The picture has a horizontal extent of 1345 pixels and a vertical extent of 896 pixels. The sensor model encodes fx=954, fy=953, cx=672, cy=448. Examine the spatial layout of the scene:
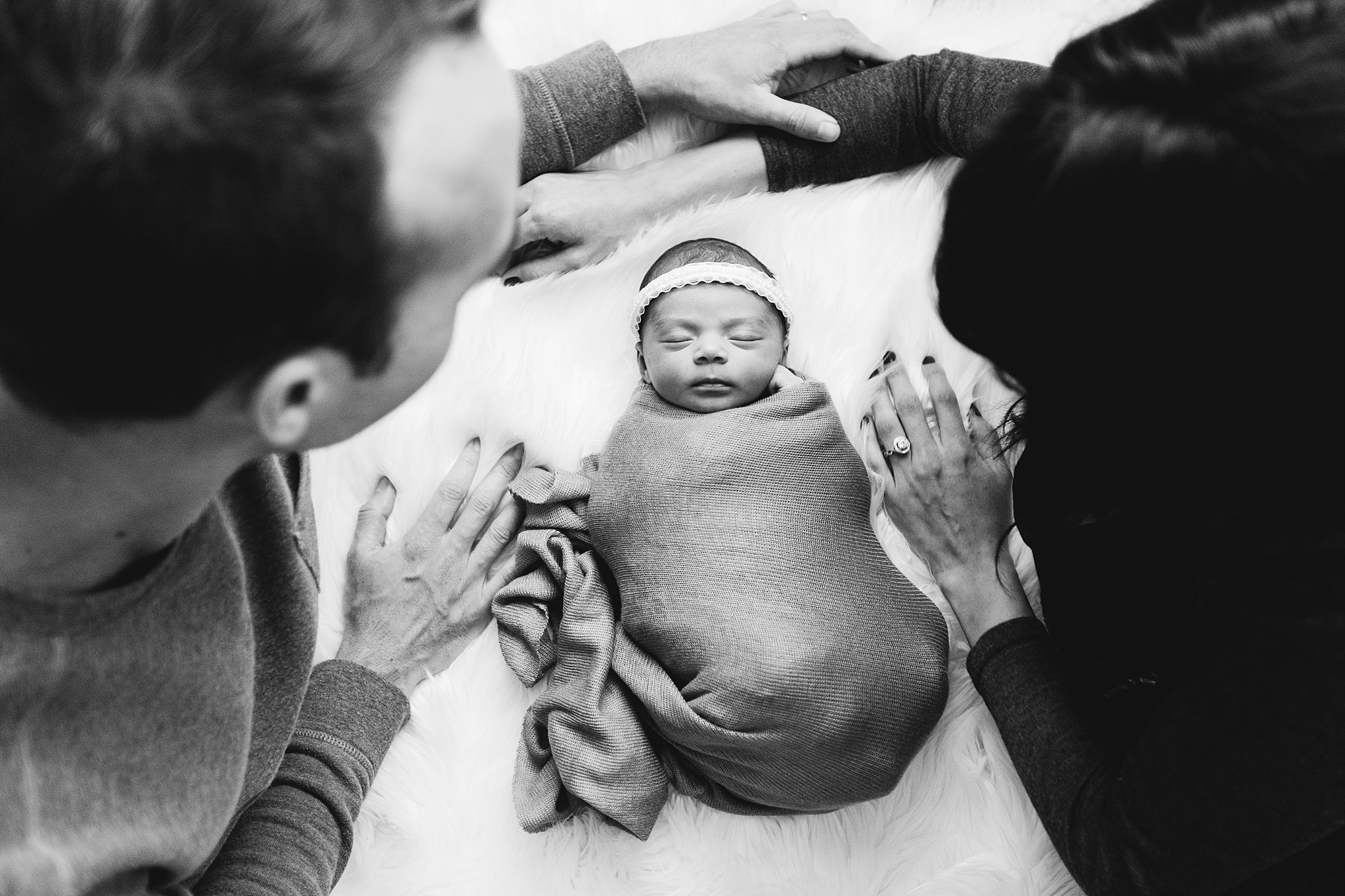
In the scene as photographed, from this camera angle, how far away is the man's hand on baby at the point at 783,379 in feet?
3.74

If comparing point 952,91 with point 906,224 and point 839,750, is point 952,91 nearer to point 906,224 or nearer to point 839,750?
point 906,224

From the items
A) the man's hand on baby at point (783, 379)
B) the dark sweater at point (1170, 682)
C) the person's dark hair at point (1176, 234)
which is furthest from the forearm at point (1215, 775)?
the man's hand on baby at point (783, 379)

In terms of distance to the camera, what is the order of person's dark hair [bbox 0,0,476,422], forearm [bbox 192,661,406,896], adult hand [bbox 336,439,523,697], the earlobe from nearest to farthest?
1. person's dark hair [bbox 0,0,476,422]
2. the earlobe
3. forearm [bbox 192,661,406,896]
4. adult hand [bbox 336,439,523,697]

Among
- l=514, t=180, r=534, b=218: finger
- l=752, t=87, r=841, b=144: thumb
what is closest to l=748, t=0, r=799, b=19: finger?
l=752, t=87, r=841, b=144: thumb

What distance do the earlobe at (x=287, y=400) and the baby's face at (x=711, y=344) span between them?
2.11 ft

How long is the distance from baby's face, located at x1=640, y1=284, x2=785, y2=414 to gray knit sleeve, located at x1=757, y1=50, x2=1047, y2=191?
0.63 ft

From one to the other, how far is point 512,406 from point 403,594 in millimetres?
253

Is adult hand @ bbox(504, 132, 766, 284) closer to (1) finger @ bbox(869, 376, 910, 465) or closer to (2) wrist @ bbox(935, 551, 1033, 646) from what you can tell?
(1) finger @ bbox(869, 376, 910, 465)

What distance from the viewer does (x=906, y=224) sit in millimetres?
1166

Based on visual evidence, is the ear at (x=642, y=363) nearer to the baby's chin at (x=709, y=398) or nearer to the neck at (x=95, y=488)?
the baby's chin at (x=709, y=398)

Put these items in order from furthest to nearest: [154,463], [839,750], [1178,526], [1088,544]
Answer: [839,750] < [1088,544] < [1178,526] < [154,463]

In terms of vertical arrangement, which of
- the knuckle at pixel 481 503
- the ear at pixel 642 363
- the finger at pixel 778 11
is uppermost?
the finger at pixel 778 11

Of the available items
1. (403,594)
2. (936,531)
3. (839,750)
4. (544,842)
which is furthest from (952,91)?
(544,842)

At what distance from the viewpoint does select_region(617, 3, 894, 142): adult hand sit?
3.68 ft
